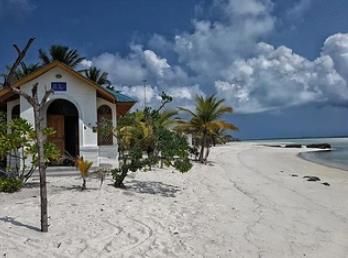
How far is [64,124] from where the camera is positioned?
1602cm

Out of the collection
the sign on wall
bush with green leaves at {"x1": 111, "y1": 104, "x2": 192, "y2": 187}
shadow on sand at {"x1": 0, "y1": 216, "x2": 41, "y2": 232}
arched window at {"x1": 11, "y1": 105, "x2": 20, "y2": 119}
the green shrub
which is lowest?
shadow on sand at {"x1": 0, "y1": 216, "x2": 41, "y2": 232}

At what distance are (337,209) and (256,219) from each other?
295cm

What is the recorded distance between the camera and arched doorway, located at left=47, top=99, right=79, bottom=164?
15672mm

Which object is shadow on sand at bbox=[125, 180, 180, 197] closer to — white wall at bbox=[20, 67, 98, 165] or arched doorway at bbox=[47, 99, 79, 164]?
white wall at bbox=[20, 67, 98, 165]

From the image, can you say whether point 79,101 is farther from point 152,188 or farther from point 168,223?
point 168,223

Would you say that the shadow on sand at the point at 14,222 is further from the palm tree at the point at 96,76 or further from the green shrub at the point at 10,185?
the palm tree at the point at 96,76

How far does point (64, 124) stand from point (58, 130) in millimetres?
370

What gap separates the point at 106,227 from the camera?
6.43 m

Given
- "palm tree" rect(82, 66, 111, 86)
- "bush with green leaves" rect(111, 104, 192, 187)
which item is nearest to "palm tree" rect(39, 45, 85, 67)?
"palm tree" rect(82, 66, 111, 86)

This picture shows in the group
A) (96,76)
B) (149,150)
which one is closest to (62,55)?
(96,76)

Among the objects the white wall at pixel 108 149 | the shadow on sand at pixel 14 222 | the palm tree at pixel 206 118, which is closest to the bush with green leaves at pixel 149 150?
the white wall at pixel 108 149

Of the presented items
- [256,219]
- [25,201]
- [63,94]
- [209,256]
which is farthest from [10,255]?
[63,94]

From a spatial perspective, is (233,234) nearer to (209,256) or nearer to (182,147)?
(209,256)

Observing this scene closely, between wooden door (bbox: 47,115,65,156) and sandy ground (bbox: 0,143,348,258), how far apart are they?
512 cm
